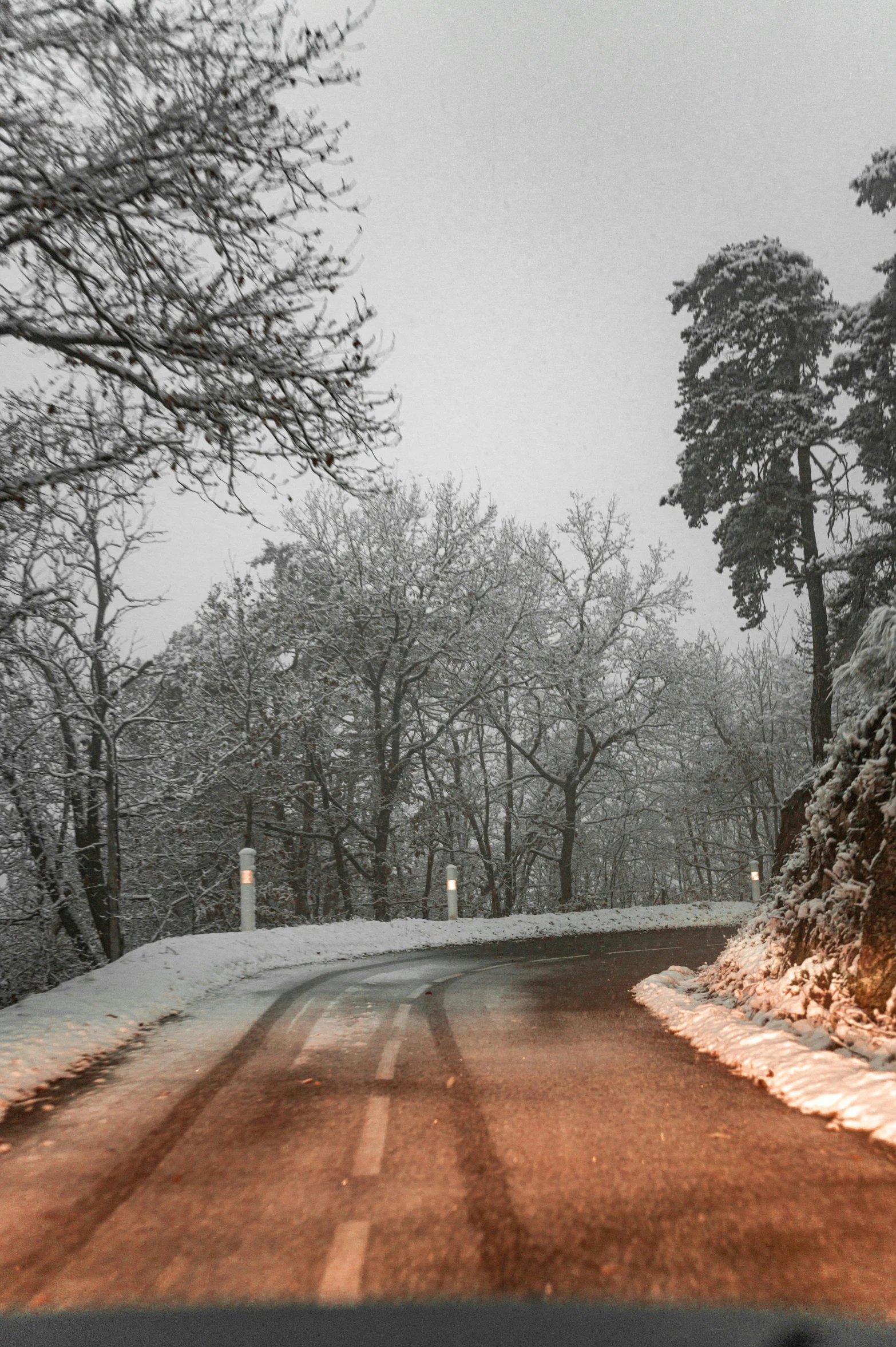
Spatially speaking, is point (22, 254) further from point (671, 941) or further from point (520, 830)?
point (520, 830)

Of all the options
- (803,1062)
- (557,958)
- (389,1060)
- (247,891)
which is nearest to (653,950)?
(557,958)

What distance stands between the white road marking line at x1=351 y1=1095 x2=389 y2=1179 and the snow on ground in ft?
7.38

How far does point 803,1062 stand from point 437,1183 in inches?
107

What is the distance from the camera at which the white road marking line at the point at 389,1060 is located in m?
5.99

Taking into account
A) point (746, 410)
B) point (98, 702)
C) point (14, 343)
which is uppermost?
point (746, 410)

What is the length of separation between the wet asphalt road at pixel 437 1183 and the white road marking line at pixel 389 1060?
1.4 inches

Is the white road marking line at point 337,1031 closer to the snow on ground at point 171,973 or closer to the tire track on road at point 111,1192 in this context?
the tire track on road at point 111,1192

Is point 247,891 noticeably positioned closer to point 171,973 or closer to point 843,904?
point 171,973

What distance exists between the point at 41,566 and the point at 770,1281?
15.5 m

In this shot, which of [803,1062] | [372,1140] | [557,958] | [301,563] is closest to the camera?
[372,1140]

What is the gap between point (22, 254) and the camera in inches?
309

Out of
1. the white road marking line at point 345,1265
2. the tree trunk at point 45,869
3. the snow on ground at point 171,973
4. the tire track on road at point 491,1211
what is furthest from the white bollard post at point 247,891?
the white road marking line at point 345,1265

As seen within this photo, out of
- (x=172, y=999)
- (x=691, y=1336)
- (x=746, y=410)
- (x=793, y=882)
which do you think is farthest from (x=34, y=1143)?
(x=746, y=410)

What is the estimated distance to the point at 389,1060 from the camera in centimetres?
644
